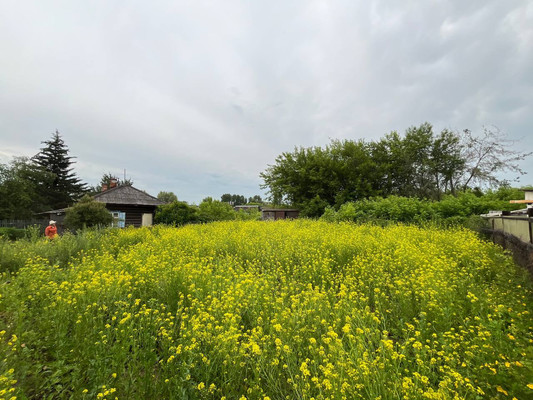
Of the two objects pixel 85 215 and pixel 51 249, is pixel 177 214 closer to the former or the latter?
pixel 85 215

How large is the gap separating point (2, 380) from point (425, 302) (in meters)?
4.03

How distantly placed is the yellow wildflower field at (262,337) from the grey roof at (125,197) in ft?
56.1

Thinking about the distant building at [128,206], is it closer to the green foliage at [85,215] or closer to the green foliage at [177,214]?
the green foliage at [177,214]

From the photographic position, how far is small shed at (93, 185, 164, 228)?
19406 mm

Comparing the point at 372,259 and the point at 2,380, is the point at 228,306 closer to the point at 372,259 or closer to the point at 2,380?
the point at 2,380

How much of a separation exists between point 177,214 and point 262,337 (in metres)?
16.9

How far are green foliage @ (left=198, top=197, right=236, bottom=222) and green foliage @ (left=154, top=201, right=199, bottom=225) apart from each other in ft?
1.98

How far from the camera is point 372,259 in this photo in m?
4.99

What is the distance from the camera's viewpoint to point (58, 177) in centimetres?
3309

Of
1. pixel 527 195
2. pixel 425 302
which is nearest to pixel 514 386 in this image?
pixel 425 302

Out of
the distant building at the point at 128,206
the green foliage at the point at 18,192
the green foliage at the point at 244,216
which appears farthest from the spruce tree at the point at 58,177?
the green foliage at the point at 244,216

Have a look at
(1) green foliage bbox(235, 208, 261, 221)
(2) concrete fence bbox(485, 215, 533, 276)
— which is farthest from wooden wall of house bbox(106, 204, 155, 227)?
(2) concrete fence bbox(485, 215, 533, 276)

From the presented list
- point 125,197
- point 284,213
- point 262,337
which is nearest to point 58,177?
point 125,197

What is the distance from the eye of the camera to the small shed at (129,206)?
19.4m
